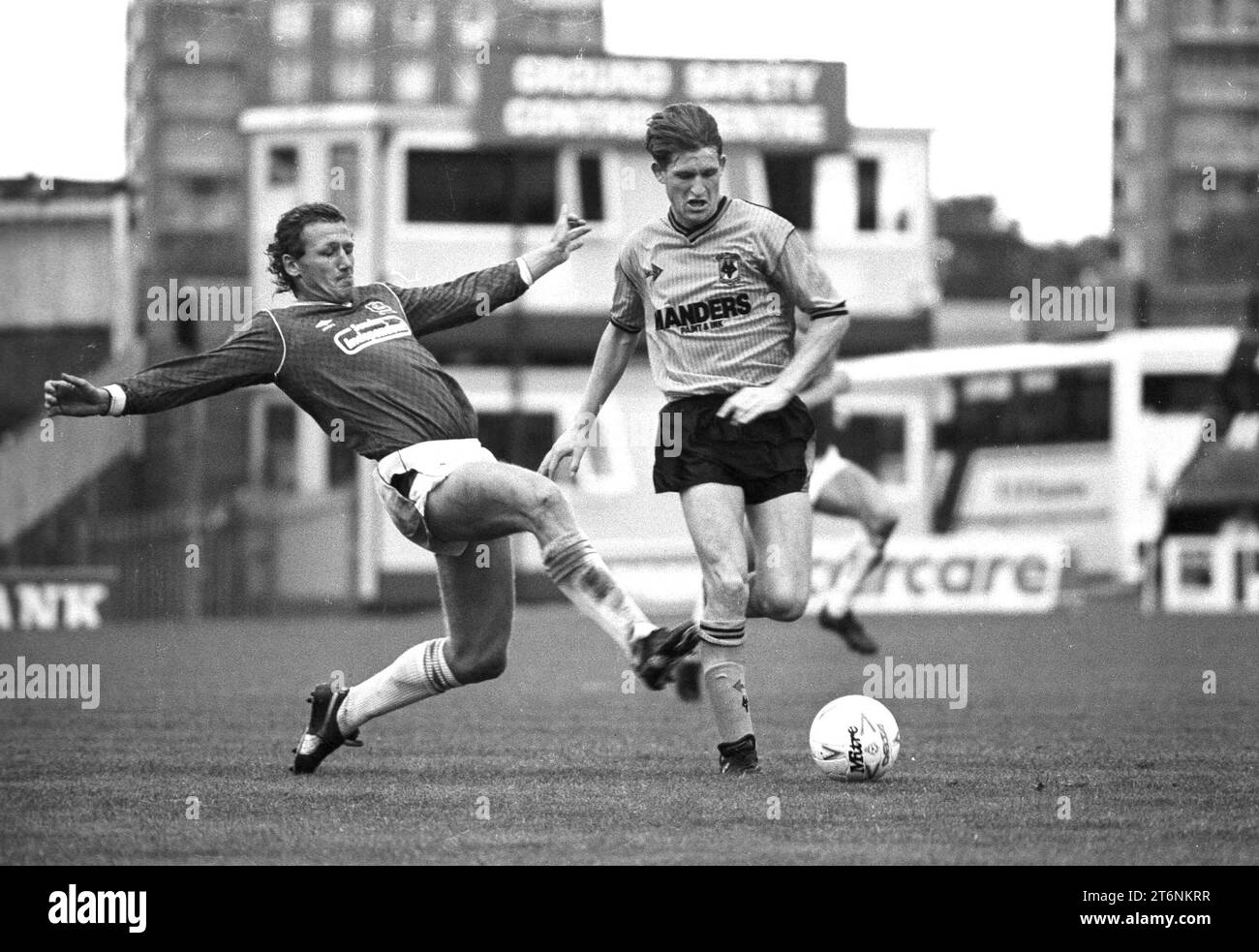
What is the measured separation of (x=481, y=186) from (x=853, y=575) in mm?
11139

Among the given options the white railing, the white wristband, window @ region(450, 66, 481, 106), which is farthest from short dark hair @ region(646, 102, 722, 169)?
window @ region(450, 66, 481, 106)

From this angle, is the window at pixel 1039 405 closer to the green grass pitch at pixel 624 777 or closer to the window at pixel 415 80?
the window at pixel 415 80

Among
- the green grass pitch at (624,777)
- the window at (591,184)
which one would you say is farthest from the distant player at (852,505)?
the window at (591,184)

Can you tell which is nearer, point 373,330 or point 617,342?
point 373,330

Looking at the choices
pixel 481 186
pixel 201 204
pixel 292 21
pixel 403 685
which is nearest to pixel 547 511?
pixel 403 685

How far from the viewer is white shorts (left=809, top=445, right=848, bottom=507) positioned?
43.9 feet

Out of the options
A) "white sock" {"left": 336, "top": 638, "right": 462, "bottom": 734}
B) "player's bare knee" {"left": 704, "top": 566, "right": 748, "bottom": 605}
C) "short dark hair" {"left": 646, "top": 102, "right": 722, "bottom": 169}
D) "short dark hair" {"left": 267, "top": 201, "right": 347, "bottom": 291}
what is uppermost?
"short dark hair" {"left": 646, "top": 102, "right": 722, "bottom": 169}

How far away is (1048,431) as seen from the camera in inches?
1107

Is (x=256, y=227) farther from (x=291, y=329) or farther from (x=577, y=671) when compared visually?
(x=291, y=329)

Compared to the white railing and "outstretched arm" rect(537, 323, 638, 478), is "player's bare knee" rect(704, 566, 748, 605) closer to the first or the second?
"outstretched arm" rect(537, 323, 638, 478)

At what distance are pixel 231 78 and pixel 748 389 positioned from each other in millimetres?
12904

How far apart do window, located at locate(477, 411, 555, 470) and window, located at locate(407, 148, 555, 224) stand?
7.60 ft

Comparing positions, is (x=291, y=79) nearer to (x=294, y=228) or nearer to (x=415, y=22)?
(x=415, y=22)

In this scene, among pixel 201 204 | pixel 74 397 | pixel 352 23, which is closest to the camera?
pixel 74 397
